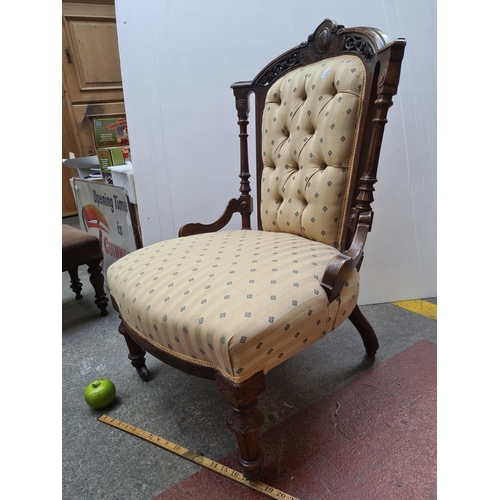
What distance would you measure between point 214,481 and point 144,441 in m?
0.26

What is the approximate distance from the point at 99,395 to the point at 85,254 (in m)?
0.80

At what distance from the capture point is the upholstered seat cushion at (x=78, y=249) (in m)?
1.67

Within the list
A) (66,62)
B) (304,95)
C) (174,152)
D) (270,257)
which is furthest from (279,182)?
(66,62)

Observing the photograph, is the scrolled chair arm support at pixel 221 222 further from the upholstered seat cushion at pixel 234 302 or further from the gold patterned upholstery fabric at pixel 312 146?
the upholstered seat cushion at pixel 234 302

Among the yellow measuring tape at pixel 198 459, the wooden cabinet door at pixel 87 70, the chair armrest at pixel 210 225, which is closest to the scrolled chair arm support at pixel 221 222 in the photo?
the chair armrest at pixel 210 225

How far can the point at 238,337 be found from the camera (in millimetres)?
688

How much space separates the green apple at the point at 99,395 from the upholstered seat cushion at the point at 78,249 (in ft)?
2.30

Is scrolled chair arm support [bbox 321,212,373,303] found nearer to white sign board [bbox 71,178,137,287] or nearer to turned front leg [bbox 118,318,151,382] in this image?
turned front leg [bbox 118,318,151,382]

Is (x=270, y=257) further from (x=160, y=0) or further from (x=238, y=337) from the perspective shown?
(x=160, y=0)

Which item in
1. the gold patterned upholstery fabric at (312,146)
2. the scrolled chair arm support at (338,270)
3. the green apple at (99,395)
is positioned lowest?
the green apple at (99,395)

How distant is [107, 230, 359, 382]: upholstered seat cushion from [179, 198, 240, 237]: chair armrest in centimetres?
24

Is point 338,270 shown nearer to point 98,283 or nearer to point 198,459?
point 198,459

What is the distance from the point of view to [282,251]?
3.17 ft

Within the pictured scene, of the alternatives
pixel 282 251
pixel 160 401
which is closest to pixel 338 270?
pixel 282 251
